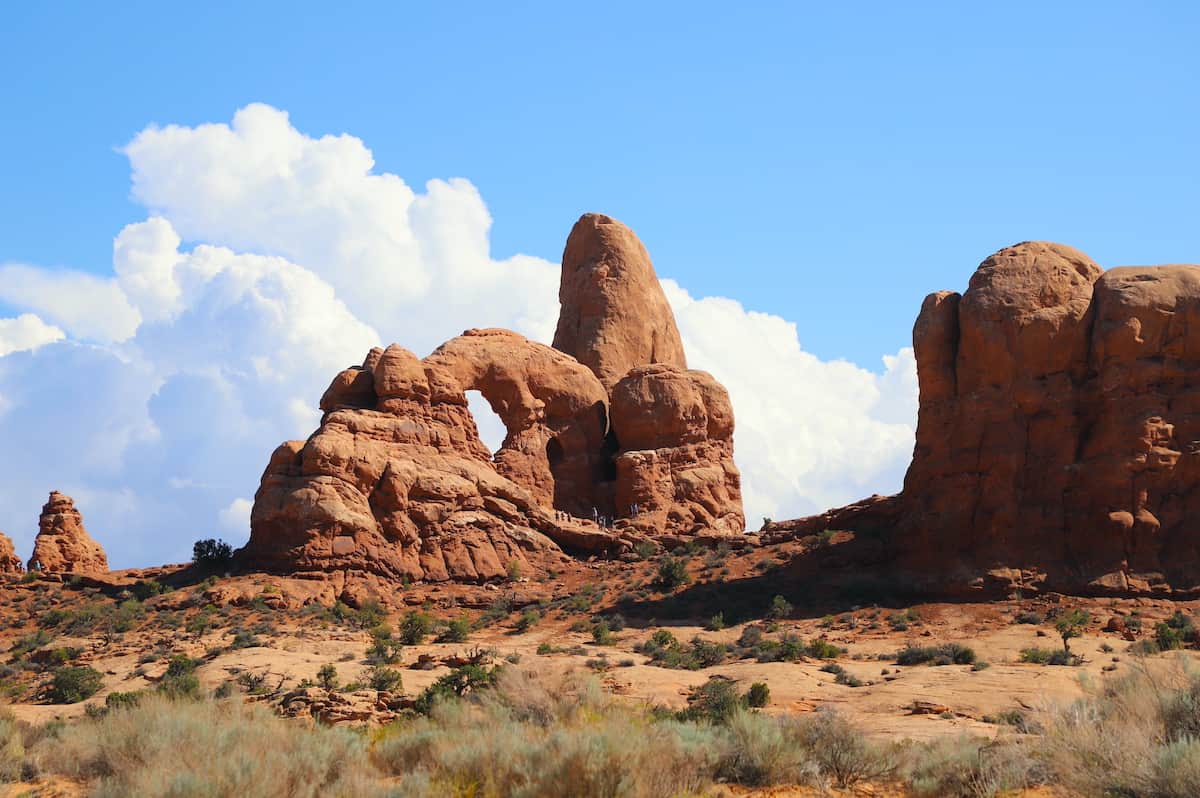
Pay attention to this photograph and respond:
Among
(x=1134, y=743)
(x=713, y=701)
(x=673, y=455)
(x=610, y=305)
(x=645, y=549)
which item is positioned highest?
(x=610, y=305)

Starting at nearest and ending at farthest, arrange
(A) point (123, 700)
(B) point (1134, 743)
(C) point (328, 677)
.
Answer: (B) point (1134, 743) < (A) point (123, 700) < (C) point (328, 677)

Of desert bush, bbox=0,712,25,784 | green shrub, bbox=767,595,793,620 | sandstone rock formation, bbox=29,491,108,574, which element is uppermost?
sandstone rock formation, bbox=29,491,108,574

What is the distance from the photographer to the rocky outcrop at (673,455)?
40.7 meters

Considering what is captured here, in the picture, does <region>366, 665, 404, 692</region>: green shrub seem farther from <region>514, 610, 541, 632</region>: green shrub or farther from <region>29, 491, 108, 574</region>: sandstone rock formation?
<region>29, 491, 108, 574</region>: sandstone rock formation

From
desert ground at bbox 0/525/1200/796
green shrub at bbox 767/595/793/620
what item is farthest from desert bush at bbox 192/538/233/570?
green shrub at bbox 767/595/793/620

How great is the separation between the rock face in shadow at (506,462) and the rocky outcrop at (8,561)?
6364 millimetres

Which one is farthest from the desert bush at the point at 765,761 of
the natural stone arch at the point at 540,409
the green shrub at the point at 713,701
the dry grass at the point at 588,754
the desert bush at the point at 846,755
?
the natural stone arch at the point at 540,409

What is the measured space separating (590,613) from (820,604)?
17.9ft

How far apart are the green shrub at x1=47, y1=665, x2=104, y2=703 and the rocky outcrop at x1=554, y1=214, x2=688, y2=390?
24.1 meters

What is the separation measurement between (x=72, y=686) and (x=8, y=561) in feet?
46.6

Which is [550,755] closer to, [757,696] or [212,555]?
[757,696]

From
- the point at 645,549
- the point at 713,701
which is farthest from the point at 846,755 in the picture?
the point at 645,549

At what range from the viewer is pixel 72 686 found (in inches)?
930

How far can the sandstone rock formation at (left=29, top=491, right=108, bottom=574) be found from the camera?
120ft
